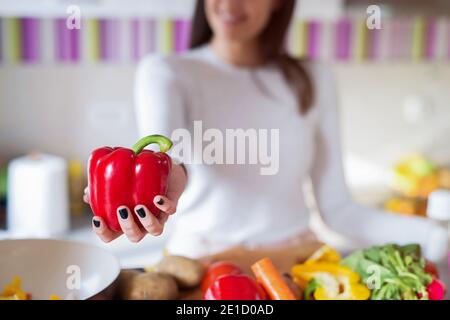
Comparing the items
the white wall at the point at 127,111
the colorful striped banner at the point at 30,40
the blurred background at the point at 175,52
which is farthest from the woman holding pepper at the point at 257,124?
the colorful striped banner at the point at 30,40

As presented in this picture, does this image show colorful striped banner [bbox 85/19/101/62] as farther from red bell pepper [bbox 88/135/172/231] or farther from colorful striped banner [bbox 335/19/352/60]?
red bell pepper [bbox 88/135/172/231]

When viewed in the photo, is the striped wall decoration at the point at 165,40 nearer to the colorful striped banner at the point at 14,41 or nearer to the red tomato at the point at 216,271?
the colorful striped banner at the point at 14,41

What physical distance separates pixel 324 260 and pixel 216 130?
17 centimetres

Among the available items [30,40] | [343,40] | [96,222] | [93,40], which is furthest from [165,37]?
[96,222]

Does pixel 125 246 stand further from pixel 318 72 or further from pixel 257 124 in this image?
pixel 318 72

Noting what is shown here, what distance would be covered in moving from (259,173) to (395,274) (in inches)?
10.2

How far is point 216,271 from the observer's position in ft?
1.77

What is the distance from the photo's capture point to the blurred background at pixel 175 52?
1.27 metres

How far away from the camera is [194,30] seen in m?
0.77

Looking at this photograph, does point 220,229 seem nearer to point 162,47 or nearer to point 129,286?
point 129,286

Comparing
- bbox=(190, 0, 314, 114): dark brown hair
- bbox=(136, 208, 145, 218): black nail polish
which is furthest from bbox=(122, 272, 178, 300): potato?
bbox=(190, 0, 314, 114): dark brown hair

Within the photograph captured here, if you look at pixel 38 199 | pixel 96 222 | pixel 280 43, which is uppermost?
pixel 280 43

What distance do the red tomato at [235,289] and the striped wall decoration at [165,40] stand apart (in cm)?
97

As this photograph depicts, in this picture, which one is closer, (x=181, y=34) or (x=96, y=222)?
(x=96, y=222)
